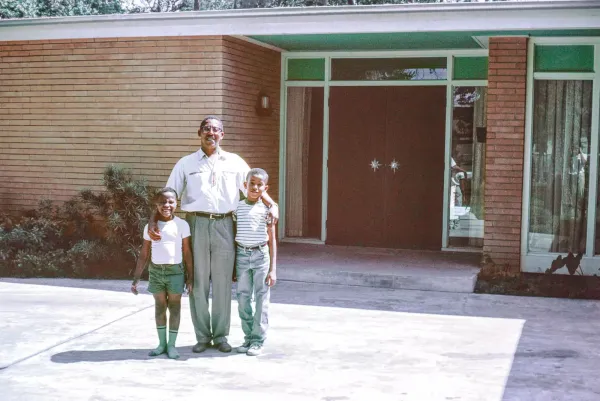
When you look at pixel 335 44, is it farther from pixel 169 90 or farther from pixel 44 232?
pixel 44 232

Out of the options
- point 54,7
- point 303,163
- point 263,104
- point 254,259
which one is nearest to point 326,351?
point 254,259

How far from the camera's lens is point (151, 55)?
473 inches

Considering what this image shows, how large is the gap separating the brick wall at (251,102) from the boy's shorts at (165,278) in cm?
484

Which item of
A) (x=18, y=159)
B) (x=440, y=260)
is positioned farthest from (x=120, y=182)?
(x=440, y=260)

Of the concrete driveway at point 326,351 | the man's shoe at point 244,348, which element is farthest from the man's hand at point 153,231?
the man's shoe at point 244,348

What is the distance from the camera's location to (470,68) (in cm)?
1267

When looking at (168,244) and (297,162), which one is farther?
(297,162)

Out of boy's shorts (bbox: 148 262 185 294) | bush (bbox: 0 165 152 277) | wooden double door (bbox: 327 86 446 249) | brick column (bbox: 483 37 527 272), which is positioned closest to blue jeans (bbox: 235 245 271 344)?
boy's shorts (bbox: 148 262 185 294)

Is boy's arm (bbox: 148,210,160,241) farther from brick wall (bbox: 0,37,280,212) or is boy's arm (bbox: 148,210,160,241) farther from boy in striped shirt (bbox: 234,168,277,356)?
brick wall (bbox: 0,37,280,212)

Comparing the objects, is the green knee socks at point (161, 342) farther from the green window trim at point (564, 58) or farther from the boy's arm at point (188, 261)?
the green window trim at point (564, 58)

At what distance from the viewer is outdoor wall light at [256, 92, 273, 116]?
12.6m

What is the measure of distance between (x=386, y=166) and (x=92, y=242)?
14.5ft

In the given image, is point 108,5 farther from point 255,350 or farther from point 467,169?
point 255,350

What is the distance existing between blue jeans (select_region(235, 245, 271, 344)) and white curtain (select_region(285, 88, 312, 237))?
21.0 ft
